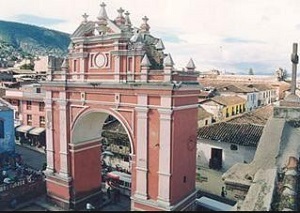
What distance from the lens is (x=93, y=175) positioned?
2038cm

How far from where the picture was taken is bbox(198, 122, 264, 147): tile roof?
20.1 m

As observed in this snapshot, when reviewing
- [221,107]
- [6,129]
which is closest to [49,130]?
[6,129]

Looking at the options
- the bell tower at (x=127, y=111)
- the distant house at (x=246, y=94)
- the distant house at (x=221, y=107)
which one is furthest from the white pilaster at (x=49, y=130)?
the distant house at (x=246, y=94)

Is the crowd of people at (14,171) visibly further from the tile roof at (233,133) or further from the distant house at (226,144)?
the tile roof at (233,133)

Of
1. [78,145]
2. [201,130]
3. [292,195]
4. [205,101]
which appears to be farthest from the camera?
[205,101]

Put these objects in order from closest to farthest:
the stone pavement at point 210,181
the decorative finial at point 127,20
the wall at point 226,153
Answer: the decorative finial at point 127,20 < the stone pavement at point 210,181 < the wall at point 226,153

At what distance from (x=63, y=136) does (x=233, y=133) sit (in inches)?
415

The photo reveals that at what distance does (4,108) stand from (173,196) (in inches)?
744

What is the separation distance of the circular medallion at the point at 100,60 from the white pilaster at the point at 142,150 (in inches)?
123

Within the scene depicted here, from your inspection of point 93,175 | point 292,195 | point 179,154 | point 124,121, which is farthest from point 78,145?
point 292,195

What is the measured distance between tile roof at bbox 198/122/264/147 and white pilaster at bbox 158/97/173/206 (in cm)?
644

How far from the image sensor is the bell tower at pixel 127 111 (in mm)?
15305

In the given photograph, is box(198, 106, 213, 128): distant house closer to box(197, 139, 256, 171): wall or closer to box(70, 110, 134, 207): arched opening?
box(197, 139, 256, 171): wall

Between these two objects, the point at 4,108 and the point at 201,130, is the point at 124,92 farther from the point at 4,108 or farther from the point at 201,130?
the point at 4,108
